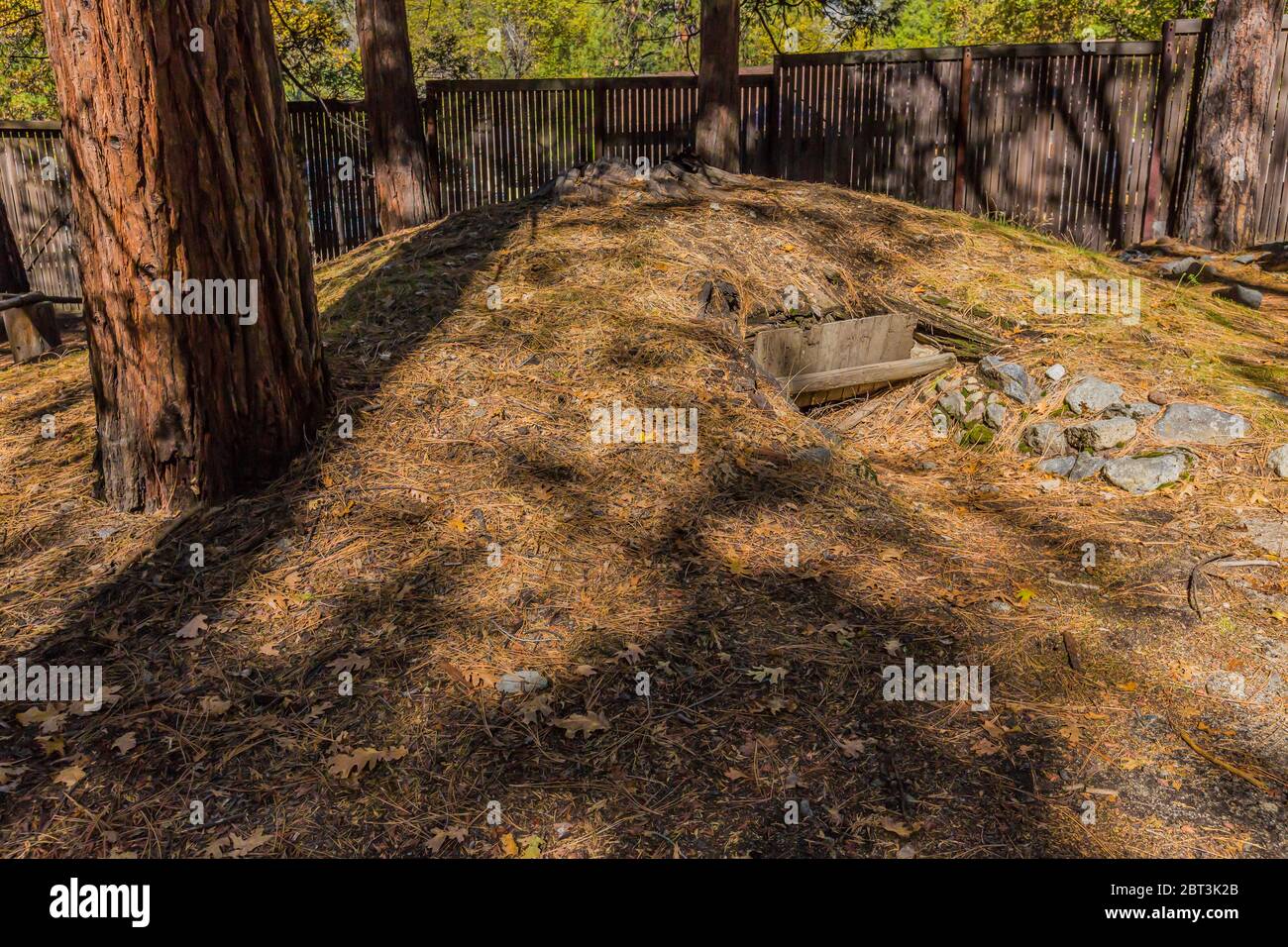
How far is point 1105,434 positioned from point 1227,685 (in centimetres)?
215

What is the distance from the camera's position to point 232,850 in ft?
9.50

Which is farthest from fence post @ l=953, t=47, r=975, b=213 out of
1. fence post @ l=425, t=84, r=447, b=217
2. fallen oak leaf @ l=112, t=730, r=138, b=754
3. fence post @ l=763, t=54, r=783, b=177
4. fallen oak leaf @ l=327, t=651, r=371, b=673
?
fallen oak leaf @ l=112, t=730, r=138, b=754

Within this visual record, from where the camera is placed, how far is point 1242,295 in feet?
26.5

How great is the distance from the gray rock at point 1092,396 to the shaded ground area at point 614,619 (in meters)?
0.27

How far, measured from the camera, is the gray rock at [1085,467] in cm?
542

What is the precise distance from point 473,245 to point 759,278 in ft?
6.68

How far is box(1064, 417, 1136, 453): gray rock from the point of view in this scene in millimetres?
5566

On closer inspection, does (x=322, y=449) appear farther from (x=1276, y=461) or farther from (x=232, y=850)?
(x=1276, y=461)

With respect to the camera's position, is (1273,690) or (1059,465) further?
(1059,465)

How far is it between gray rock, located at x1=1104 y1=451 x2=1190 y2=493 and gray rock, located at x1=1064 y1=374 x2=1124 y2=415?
Answer: 55cm

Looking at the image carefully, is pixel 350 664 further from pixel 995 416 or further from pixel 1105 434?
pixel 1105 434

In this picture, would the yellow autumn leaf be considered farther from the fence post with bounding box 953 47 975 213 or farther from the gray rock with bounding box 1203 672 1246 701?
the fence post with bounding box 953 47 975 213

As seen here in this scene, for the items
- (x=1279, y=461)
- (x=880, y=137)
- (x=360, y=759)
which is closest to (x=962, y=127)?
(x=880, y=137)

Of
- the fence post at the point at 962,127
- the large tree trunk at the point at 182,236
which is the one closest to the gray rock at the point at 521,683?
the large tree trunk at the point at 182,236
